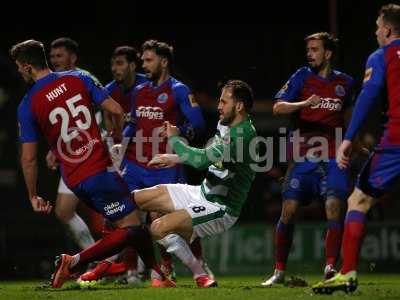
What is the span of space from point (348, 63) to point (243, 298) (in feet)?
58.7

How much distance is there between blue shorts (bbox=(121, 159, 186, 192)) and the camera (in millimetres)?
10742

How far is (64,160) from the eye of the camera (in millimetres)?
9195

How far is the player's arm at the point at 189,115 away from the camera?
10.4 m

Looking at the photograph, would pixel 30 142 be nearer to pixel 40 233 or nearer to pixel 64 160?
pixel 64 160

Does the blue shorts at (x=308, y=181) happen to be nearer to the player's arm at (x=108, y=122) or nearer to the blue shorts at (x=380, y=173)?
the blue shorts at (x=380, y=173)

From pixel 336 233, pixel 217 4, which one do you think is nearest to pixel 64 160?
pixel 336 233

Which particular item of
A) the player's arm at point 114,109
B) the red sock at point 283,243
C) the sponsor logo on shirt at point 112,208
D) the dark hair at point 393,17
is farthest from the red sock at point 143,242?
the dark hair at point 393,17

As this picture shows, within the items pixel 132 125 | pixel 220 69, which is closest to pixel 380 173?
pixel 132 125

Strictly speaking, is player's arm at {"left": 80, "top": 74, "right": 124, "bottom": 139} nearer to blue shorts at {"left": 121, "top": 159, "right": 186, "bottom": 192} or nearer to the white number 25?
the white number 25

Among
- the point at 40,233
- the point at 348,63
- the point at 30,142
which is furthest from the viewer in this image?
the point at 348,63

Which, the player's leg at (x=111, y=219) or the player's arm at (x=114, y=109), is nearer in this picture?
the player's leg at (x=111, y=219)

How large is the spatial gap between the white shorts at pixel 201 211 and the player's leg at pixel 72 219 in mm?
2046

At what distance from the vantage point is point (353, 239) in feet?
25.7

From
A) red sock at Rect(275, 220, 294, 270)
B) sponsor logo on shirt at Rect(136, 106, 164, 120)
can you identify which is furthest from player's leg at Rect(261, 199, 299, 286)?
sponsor logo on shirt at Rect(136, 106, 164, 120)
